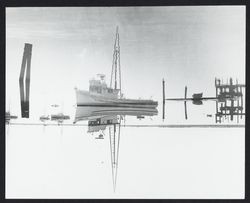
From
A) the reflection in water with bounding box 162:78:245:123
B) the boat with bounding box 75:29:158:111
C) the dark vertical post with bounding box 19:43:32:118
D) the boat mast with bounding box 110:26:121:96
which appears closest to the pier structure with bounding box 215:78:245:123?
the reflection in water with bounding box 162:78:245:123

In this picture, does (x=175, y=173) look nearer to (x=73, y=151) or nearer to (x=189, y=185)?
(x=189, y=185)

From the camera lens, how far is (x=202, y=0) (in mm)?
1761

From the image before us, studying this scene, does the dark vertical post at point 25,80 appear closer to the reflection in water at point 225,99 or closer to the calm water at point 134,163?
the calm water at point 134,163

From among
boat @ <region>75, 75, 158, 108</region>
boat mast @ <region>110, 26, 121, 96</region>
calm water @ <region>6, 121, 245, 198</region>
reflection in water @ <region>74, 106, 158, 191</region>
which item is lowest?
calm water @ <region>6, 121, 245, 198</region>

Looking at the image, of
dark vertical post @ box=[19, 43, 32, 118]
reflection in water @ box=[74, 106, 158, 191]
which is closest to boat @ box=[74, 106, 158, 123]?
reflection in water @ box=[74, 106, 158, 191]

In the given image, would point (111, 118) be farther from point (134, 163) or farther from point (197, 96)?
point (197, 96)

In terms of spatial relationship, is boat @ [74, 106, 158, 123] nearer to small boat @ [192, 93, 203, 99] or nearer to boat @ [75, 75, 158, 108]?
boat @ [75, 75, 158, 108]

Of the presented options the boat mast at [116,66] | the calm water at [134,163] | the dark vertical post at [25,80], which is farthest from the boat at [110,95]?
the dark vertical post at [25,80]

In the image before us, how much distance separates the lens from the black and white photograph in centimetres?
177

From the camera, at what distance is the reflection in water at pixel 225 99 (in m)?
1.76

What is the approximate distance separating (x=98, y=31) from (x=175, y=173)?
2.42ft

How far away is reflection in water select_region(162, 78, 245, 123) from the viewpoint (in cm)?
176

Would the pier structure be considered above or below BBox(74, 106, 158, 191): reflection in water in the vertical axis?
above

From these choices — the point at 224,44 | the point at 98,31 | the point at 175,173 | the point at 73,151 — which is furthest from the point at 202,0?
the point at 73,151
